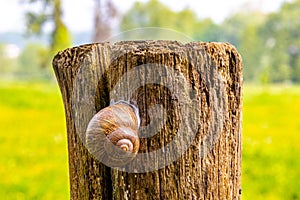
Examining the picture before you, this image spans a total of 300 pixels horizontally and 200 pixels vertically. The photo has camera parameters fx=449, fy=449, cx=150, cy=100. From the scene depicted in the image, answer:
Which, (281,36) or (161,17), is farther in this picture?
(161,17)

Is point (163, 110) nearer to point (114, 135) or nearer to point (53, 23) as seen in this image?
point (114, 135)

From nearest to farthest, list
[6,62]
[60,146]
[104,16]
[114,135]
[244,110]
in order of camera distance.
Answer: [114,135]
[60,146]
[244,110]
[104,16]
[6,62]

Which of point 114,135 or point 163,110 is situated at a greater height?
point 163,110

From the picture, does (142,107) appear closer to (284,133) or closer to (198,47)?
(198,47)

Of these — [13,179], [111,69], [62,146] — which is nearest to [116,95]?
[111,69]

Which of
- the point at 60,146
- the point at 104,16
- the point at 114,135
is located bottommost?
the point at 114,135

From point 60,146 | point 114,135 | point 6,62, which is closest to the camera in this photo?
point 114,135

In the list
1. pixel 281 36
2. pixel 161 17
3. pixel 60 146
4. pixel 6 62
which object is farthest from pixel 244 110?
pixel 6 62
